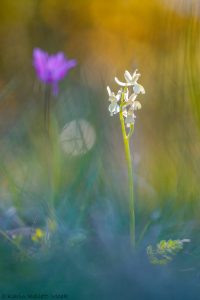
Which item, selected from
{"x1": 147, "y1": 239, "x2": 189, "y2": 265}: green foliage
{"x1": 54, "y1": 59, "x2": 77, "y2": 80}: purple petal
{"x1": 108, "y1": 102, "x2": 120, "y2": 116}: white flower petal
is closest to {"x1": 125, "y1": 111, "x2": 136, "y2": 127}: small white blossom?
{"x1": 108, "y1": 102, "x2": 120, "y2": 116}: white flower petal

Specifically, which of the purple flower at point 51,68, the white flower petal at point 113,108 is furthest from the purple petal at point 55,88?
the white flower petal at point 113,108

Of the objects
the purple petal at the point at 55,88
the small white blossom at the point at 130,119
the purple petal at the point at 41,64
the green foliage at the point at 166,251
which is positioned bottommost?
the green foliage at the point at 166,251

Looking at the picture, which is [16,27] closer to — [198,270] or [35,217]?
[35,217]

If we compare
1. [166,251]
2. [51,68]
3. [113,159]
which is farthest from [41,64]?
[166,251]

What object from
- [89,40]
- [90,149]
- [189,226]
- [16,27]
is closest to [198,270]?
[189,226]

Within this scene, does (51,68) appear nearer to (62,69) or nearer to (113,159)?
(62,69)

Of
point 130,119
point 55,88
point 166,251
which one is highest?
point 55,88

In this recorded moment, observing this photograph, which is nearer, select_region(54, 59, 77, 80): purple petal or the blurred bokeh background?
the blurred bokeh background

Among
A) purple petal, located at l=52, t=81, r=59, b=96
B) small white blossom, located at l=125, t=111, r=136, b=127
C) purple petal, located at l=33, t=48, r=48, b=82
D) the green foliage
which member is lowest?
the green foliage

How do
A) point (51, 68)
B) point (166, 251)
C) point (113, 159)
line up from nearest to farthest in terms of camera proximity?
point (166, 251) < point (113, 159) < point (51, 68)

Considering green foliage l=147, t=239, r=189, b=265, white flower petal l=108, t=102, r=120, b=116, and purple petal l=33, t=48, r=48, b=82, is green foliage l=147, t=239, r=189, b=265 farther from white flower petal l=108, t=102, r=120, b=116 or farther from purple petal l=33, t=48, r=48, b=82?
purple petal l=33, t=48, r=48, b=82

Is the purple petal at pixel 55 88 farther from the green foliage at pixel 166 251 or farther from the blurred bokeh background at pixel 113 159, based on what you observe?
the green foliage at pixel 166 251
